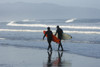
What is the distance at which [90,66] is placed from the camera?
1238 cm

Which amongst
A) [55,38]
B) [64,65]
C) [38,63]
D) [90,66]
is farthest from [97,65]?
[55,38]

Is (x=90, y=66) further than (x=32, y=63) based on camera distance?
No

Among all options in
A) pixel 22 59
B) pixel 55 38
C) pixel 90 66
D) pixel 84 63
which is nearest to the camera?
pixel 90 66

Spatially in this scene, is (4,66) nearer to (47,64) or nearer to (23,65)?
(23,65)

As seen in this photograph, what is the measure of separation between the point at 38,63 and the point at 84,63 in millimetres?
2062

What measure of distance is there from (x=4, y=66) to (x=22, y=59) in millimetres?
2309

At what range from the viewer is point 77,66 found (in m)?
12.5

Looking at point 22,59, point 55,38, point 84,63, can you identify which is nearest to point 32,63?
point 22,59

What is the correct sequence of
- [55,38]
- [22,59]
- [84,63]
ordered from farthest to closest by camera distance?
[55,38], [22,59], [84,63]

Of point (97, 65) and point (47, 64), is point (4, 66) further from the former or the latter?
point (97, 65)

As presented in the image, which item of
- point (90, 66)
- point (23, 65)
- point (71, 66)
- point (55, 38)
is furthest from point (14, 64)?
point (55, 38)

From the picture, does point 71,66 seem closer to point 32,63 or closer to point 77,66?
point 77,66

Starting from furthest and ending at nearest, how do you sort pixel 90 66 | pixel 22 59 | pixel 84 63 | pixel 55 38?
pixel 55 38 < pixel 22 59 < pixel 84 63 < pixel 90 66

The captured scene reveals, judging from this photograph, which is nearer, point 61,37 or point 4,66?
point 4,66
